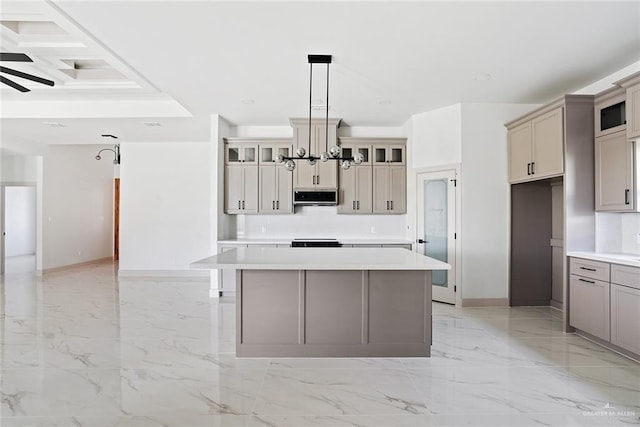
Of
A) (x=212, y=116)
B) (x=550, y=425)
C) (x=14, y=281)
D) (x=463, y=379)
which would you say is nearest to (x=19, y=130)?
(x=14, y=281)

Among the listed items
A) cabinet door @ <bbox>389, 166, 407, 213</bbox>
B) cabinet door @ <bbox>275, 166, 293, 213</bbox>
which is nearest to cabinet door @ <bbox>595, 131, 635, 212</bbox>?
cabinet door @ <bbox>389, 166, 407, 213</bbox>

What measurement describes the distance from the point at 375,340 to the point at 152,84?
12.6ft

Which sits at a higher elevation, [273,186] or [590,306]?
[273,186]

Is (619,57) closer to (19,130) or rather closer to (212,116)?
(212,116)

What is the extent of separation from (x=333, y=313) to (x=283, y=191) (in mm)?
3141

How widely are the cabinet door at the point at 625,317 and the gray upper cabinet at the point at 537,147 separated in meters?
1.36

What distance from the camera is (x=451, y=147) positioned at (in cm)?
509

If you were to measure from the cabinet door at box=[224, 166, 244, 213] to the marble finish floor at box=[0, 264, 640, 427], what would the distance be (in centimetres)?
212

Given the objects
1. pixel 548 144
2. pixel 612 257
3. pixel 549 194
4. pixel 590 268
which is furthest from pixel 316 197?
pixel 612 257

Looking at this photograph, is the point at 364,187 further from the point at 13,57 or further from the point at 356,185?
the point at 13,57

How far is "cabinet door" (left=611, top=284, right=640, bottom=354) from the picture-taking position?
3.01 meters

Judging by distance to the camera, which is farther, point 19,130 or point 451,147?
point 19,130

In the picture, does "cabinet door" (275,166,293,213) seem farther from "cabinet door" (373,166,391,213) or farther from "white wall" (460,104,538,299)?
"white wall" (460,104,538,299)

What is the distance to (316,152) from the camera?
5883 millimetres
